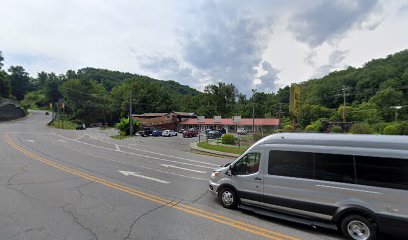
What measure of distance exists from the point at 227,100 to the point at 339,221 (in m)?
106

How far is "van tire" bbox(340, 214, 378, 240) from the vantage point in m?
5.94

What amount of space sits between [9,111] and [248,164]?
345ft

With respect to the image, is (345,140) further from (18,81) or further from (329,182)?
(18,81)

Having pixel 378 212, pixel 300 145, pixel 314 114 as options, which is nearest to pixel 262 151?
pixel 300 145

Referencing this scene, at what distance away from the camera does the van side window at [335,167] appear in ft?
21.1

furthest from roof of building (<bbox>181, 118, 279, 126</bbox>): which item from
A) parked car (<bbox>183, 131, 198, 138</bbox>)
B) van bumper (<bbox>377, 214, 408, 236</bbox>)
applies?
van bumper (<bbox>377, 214, 408, 236</bbox>)

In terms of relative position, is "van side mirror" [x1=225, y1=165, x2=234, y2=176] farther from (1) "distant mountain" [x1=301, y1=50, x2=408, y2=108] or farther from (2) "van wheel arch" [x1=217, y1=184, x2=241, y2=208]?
(1) "distant mountain" [x1=301, y1=50, x2=408, y2=108]

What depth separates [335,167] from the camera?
667 cm

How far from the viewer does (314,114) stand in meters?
77.4

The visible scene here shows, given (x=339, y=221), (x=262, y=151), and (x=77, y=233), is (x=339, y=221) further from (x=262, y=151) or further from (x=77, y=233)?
(x=77, y=233)

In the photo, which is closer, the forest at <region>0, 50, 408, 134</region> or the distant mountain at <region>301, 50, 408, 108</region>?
the forest at <region>0, 50, 408, 134</region>

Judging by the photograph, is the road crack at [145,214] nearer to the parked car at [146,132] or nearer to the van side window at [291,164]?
the van side window at [291,164]

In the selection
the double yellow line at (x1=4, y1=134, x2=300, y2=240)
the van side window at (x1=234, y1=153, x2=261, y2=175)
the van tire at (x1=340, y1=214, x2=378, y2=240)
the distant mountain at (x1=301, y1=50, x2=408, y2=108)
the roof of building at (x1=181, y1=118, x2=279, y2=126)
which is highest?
the distant mountain at (x1=301, y1=50, x2=408, y2=108)

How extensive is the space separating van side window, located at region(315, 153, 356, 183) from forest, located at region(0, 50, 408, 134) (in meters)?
65.4
